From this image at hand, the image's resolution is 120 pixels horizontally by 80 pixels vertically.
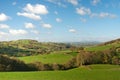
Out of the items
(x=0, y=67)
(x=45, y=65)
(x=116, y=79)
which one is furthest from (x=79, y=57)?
(x=116, y=79)

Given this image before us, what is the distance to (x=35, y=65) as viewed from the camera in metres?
68.5

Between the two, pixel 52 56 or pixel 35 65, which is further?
pixel 52 56

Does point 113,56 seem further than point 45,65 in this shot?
Yes

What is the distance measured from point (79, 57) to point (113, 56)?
1443 cm

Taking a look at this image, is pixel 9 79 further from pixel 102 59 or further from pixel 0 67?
pixel 102 59

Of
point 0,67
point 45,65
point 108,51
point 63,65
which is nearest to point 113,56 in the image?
point 108,51

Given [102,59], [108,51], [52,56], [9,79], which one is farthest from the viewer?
[52,56]

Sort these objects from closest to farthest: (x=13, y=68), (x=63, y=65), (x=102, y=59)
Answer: (x=13, y=68) → (x=63, y=65) → (x=102, y=59)

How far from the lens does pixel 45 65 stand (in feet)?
234

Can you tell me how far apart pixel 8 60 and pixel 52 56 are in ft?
110

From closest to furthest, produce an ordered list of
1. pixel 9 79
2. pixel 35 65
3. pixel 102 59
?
pixel 9 79, pixel 35 65, pixel 102 59

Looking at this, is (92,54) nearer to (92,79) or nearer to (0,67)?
→ (0,67)

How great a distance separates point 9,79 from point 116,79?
52.0ft

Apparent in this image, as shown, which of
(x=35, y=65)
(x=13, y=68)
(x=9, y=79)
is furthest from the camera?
(x=35, y=65)
